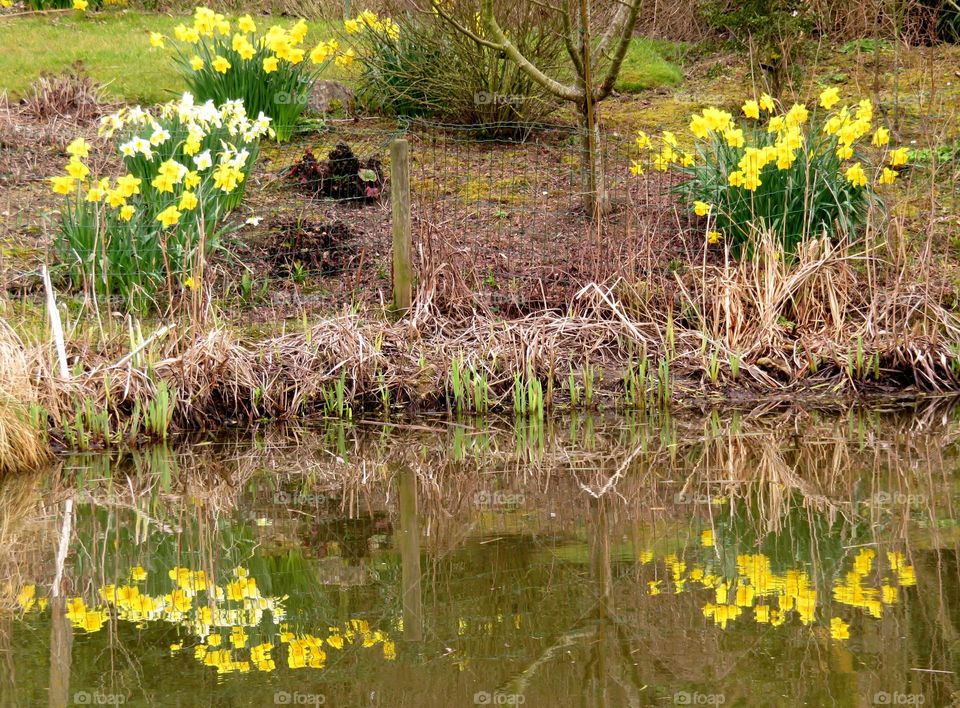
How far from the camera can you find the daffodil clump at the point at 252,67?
8930mm

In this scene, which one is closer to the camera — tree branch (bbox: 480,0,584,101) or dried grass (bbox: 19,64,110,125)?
tree branch (bbox: 480,0,584,101)

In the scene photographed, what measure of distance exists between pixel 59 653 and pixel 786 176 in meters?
5.82

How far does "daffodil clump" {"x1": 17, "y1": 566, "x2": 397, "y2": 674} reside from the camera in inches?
151

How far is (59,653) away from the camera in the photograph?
3.86 metres

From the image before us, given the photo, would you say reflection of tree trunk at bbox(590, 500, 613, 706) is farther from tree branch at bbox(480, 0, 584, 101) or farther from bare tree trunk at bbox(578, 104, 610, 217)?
tree branch at bbox(480, 0, 584, 101)

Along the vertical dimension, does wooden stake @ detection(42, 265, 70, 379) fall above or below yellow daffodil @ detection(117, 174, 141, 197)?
below

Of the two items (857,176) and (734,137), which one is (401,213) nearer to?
(734,137)

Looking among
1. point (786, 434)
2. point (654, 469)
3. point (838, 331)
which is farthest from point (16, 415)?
point (838, 331)

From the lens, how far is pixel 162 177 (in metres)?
6.92

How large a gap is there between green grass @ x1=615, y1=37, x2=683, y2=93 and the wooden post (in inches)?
209

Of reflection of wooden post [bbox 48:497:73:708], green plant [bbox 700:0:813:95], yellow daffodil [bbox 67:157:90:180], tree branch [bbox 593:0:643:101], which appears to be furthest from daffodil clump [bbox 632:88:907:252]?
reflection of wooden post [bbox 48:497:73:708]

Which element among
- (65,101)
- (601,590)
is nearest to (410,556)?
(601,590)

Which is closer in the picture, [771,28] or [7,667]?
[7,667]

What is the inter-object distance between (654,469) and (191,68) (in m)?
5.92
